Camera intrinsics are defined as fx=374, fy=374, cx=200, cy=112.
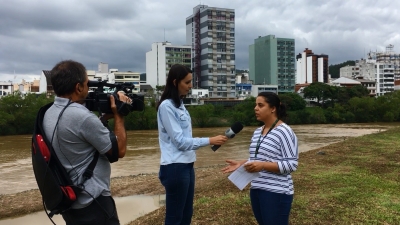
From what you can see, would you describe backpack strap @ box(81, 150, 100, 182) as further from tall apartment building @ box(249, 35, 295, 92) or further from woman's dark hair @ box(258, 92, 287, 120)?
tall apartment building @ box(249, 35, 295, 92)

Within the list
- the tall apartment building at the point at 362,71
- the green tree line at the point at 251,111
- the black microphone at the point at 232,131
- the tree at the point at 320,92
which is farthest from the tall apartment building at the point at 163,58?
the black microphone at the point at 232,131

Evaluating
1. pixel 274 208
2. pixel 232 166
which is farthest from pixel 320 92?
pixel 274 208

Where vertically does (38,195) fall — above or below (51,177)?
below

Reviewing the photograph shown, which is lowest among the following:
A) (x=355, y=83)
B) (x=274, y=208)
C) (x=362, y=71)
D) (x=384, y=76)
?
(x=274, y=208)

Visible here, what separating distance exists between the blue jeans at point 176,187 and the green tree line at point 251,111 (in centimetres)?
3033

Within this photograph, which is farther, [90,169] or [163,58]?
[163,58]

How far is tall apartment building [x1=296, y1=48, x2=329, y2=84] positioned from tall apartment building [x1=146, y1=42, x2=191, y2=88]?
3406 cm

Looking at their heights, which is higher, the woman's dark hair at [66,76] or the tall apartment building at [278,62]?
the tall apartment building at [278,62]

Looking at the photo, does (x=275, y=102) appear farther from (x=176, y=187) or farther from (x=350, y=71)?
(x=350, y=71)

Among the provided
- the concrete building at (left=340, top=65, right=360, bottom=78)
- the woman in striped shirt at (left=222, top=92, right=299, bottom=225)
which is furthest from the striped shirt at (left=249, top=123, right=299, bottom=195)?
the concrete building at (left=340, top=65, right=360, bottom=78)

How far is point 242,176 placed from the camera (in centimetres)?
245

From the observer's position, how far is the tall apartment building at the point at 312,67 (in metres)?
81.9

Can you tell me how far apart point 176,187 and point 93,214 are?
0.65 meters

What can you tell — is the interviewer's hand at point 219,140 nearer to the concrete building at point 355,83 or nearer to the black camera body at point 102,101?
the black camera body at point 102,101
